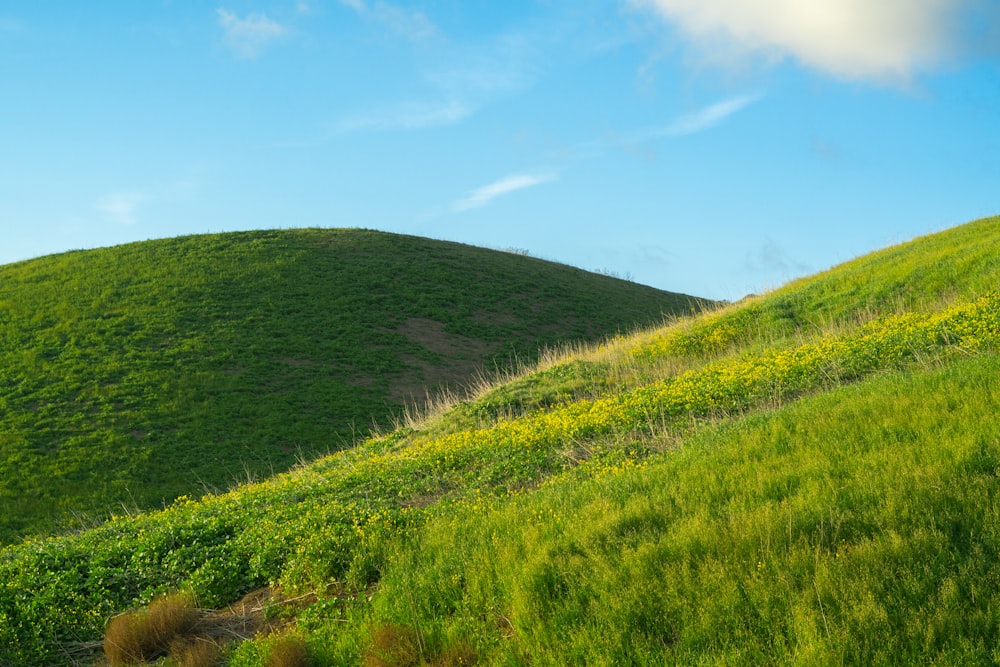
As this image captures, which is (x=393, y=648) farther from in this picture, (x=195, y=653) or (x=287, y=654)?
(x=195, y=653)

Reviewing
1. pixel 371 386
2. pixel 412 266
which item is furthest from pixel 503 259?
pixel 371 386

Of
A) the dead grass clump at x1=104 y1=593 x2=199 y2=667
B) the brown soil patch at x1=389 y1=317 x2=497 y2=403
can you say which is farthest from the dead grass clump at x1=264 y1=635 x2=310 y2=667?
the brown soil patch at x1=389 y1=317 x2=497 y2=403

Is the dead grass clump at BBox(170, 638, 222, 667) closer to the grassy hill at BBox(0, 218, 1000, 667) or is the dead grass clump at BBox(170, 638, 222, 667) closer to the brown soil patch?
the grassy hill at BBox(0, 218, 1000, 667)

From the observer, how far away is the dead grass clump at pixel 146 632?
763 cm

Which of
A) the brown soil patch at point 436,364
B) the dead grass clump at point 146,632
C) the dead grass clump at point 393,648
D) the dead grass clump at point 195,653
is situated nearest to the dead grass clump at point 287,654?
the dead grass clump at point 393,648

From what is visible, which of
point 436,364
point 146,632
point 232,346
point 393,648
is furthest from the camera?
Result: point 436,364

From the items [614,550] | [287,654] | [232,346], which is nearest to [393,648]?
[287,654]

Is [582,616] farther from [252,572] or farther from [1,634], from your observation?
[1,634]

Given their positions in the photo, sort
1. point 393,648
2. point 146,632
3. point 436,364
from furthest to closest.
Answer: point 436,364 < point 146,632 < point 393,648

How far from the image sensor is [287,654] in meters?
6.84

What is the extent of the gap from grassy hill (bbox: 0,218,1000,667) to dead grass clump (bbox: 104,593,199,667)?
0.08 feet

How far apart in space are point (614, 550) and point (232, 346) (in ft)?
111

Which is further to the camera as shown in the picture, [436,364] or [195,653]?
[436,364]

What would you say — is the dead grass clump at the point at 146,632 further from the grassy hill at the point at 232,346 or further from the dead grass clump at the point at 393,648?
the grassy hill at the point at 232,346
